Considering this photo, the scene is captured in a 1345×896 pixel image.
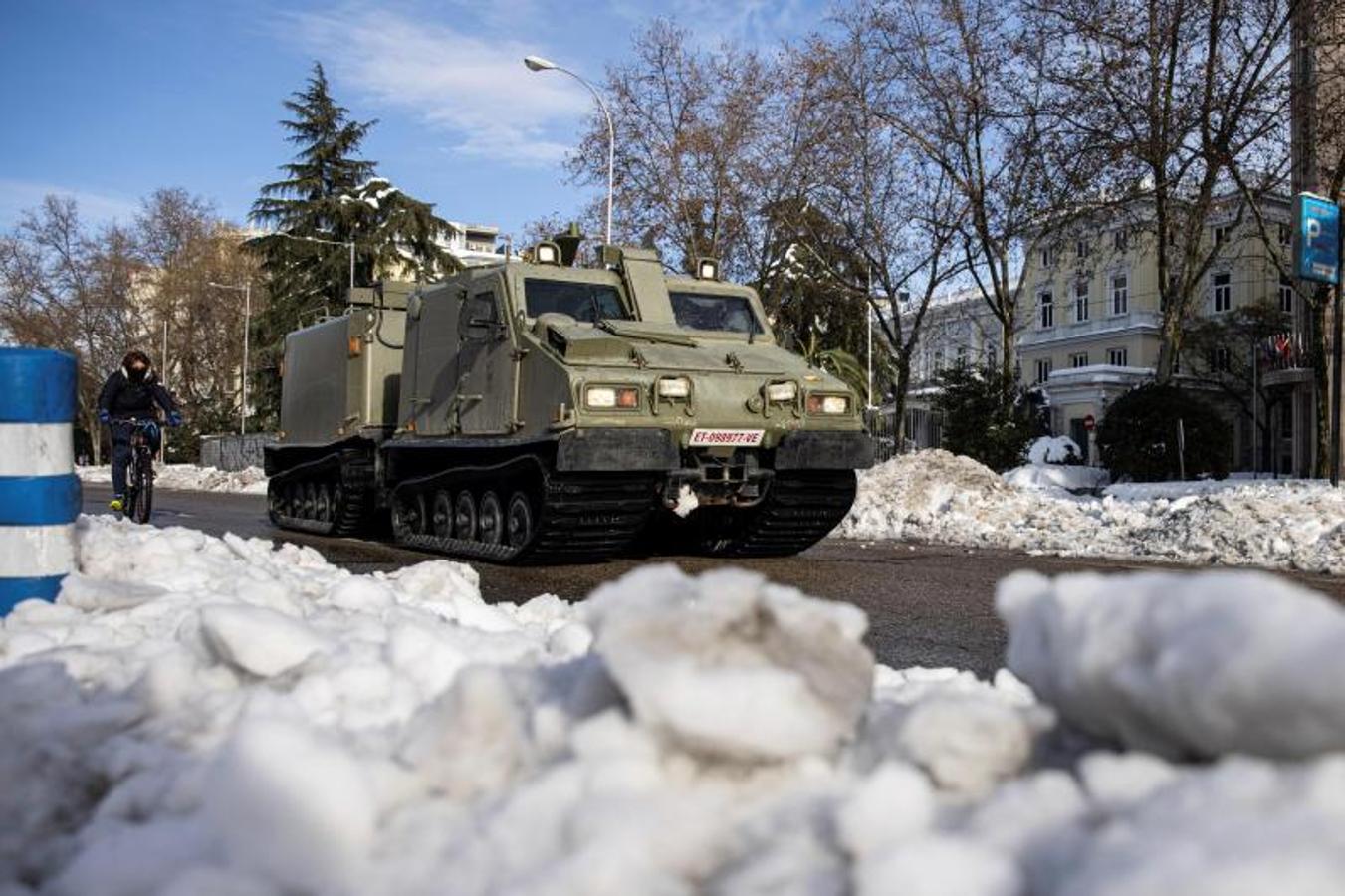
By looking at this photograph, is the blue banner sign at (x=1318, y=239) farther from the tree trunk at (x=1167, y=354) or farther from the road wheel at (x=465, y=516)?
the road wheel at (x=465, y=516)

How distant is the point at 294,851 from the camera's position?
204 centimetres

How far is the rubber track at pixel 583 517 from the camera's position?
912 cm

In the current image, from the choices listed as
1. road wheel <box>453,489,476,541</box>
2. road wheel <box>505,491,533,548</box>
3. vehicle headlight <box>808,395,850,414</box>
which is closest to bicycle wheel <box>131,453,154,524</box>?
road wheel <box>453,489,476,541</box>

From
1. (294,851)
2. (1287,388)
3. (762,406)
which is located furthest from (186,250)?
(294,851)

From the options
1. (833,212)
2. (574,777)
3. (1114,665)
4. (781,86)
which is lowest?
(574,777)

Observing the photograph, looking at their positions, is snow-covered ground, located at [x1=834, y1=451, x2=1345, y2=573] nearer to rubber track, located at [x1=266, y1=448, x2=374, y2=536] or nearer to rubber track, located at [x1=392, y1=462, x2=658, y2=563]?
rubber track, located at [x1=392, y1=462, x2=658, y2=563]

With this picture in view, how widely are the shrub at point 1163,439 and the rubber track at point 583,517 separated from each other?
13.2m

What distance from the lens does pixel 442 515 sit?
1149cm

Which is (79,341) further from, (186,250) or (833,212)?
(833,212)

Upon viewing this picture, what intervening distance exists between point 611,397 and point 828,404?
196 cm

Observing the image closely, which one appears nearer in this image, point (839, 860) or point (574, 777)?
point (839, 860)

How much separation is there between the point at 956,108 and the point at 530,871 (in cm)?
2633

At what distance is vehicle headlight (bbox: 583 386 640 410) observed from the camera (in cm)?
902

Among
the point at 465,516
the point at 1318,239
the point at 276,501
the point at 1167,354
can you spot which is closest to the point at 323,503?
the point at 276,501
